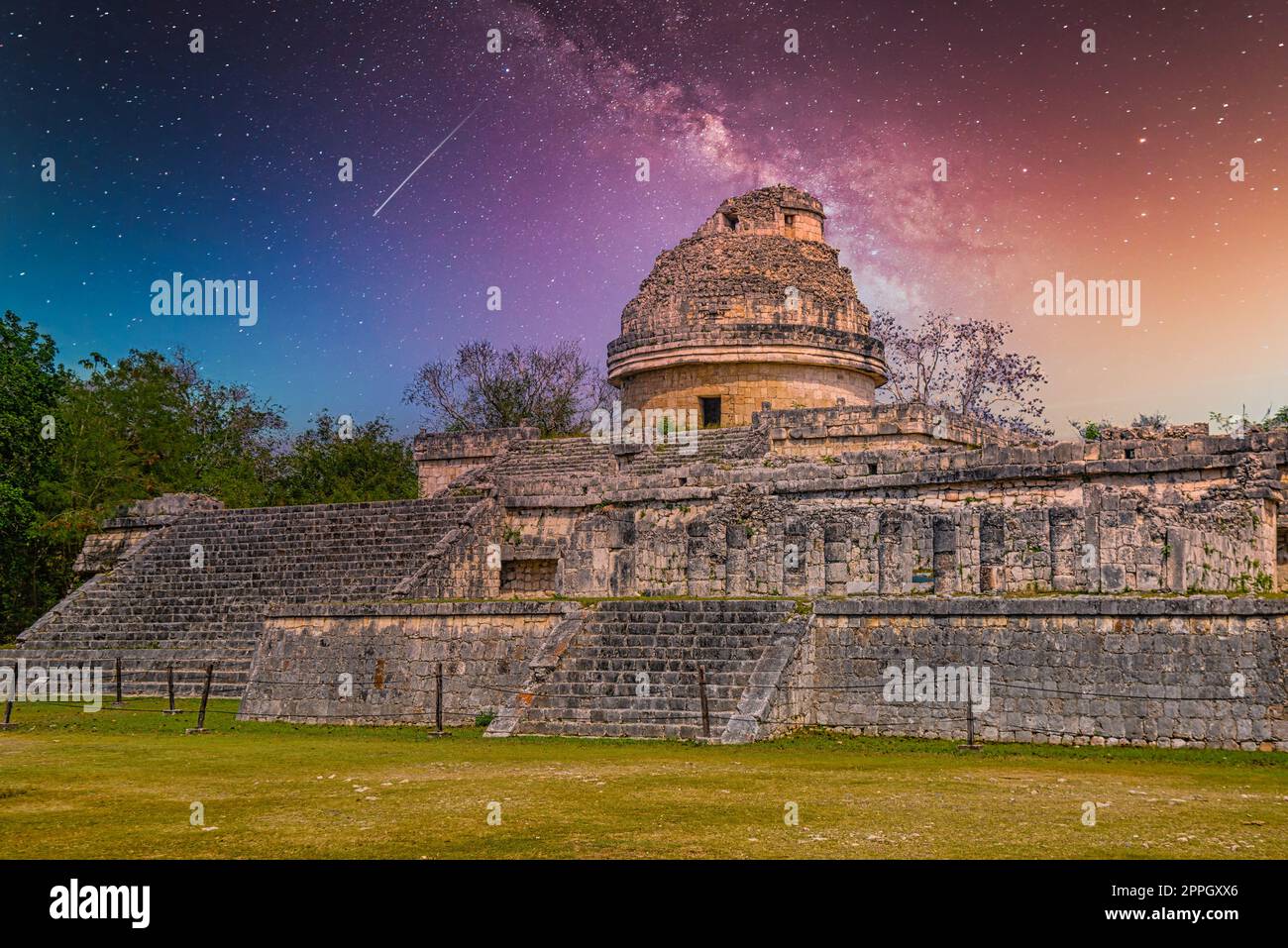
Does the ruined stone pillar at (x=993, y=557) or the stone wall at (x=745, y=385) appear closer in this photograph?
the ruined stone pillar at (x=993, y=557)

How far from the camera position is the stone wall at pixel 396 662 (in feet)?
59.8

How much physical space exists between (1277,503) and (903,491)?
575 cm

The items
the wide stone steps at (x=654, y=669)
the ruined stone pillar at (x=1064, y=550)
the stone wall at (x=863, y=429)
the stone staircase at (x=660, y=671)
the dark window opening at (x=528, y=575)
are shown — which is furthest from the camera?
the stone wall at (x=863, y=429)

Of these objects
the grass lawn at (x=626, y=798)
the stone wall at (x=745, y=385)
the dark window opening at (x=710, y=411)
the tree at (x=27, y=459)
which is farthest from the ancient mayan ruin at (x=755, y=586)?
the tree at (x=27, y=459)

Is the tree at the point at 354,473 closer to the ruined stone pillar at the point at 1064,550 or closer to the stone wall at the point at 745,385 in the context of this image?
the stone wall at the point at 745,385

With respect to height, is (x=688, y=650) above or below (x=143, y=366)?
below

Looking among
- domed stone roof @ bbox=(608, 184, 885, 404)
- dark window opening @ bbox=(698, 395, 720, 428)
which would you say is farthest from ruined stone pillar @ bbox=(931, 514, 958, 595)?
dark window opening @ bbox=(698, 395, 720, 428)

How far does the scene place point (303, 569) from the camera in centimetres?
2516

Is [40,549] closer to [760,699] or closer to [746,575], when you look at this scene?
[746,575]

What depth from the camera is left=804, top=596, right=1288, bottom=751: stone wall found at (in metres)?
14.2

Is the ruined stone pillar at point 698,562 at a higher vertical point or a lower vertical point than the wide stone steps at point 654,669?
A: higher

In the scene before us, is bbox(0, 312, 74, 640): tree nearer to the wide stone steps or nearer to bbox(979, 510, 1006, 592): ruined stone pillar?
the wide stone steps

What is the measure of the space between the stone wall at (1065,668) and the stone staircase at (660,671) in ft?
2.09
